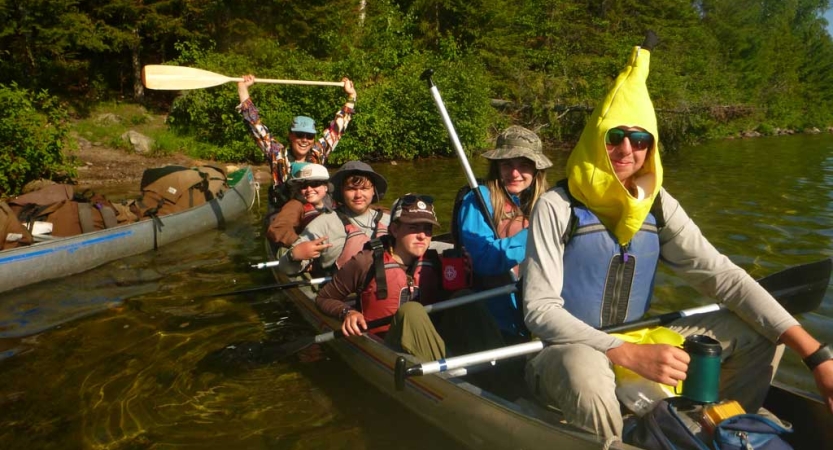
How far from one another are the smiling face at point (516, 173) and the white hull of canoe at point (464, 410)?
4.70ft

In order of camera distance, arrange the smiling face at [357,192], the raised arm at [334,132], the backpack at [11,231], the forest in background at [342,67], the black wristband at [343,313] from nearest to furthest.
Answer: the black wristband at [343,313], the smiling face at [357,192], the backpack at [11,231], the raised arm at [334,132], the forest in background at [342,67]

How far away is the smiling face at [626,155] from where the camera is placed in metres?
2.77

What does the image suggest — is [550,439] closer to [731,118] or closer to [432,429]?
[432,429]

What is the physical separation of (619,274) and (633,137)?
683 mm

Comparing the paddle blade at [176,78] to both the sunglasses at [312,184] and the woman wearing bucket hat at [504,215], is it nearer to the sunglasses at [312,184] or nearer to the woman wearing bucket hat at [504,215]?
the sunglasses at [312,184]

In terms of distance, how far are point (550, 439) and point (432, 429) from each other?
3.82ft

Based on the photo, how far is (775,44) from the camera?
45656 millimetres

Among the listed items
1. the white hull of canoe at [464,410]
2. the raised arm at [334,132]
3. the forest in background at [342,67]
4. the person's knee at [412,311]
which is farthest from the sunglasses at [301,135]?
the forest in background at [342,67]

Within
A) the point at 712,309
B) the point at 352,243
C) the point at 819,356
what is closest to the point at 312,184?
the point at 352,243

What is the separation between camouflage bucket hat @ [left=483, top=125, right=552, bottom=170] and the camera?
158 inches

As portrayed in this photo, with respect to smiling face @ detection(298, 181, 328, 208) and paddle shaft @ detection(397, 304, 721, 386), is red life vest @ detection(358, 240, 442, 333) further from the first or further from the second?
smiling face @ detection(298, 181, 328, 208)

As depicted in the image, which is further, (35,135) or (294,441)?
(35,135)

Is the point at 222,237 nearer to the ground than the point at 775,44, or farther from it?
nearer to the ground

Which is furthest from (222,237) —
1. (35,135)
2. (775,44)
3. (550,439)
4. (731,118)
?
(775,44)
